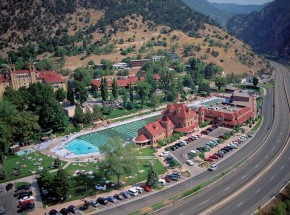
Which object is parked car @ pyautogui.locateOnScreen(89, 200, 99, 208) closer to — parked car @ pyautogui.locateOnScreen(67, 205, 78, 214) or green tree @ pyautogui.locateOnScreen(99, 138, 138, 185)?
parked car @ pyautogui.locateOnScreen(67, 205, 78, 214)

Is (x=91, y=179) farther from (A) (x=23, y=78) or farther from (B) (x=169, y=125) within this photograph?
(A) (x=23, y=78)

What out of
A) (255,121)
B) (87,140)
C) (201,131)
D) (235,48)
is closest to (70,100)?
(87,140)

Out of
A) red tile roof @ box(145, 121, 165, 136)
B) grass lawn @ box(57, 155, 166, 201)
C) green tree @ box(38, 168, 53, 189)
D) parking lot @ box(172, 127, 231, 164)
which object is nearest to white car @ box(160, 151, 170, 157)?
parking lot @ box(172, 127, 231, 164)

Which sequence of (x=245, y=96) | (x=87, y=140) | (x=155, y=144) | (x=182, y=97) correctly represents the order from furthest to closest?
(x=182, y=97) → (x=245, y=96) → (x=87, y=140) → (x=155, y=144)

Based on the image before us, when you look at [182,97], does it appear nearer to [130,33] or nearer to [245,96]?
[245,96]

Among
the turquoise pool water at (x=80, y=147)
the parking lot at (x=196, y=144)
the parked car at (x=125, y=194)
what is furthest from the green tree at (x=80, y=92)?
the parked car at (x=125, y=194)
